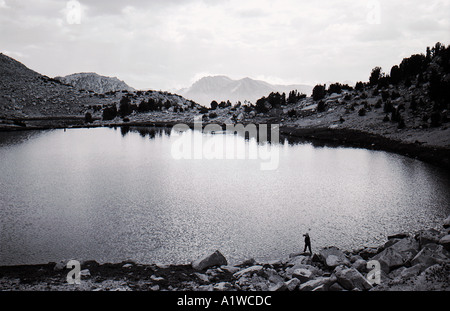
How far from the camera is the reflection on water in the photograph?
84.0 ft

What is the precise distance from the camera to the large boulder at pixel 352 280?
57.8 ft

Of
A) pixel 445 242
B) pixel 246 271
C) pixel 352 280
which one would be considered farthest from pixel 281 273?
pixel 445 242

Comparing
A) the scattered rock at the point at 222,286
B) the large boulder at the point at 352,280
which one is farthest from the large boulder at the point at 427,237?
the scattered rock at the point at 222,286

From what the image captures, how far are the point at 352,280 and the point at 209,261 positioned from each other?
29.0 feet

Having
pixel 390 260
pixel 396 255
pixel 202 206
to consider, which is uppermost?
pixel 396 255

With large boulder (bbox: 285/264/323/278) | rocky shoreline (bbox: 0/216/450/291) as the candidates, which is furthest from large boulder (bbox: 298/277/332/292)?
large boulder (bbox: 285/264/323/278)

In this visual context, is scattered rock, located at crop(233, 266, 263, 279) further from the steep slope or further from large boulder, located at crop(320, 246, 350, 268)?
the steep slope

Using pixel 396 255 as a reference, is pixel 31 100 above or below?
above

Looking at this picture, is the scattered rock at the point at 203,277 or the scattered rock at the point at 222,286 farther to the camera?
the scattered rock at the point at 203,277

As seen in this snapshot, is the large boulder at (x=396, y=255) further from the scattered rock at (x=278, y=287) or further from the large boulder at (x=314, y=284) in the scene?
the scattered rock at (x=278, y=287)

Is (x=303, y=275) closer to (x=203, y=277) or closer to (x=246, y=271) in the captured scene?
(x=246, y=271)

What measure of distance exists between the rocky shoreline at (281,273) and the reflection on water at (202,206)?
6.71 ft

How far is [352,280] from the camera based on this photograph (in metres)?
17.8
